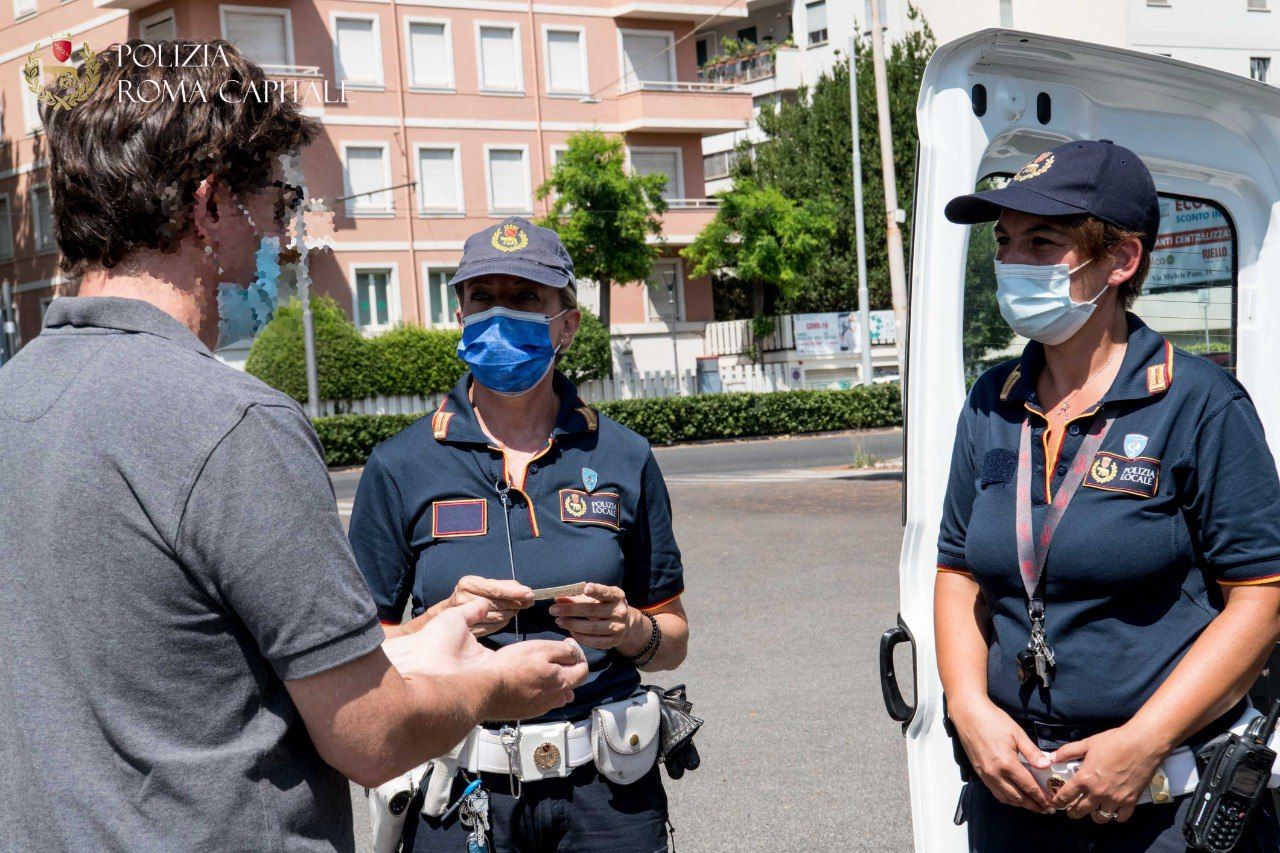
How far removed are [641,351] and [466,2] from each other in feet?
40.9

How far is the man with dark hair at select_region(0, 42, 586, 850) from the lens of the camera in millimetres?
→ 1682

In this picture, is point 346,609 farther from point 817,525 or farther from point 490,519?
point 817,525

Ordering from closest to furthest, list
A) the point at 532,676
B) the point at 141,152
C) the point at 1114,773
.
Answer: the point at 141,152
the point at 532,676
the point at 1114,773

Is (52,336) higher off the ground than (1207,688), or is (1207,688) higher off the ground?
(52,336)

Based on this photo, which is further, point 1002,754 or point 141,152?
point 1002,754

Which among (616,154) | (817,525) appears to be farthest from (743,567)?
(616,154)

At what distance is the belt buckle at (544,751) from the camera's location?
114 inches

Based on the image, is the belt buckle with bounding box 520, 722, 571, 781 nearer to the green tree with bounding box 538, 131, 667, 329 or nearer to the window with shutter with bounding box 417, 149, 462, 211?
the green tree with bounding box 538, 131, 667, 329

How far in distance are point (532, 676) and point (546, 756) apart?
2.66 ft

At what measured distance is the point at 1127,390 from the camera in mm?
2686

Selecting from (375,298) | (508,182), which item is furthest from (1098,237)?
(508,182)

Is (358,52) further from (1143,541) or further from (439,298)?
(1143,541)

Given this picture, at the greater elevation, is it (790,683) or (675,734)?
(675,734)

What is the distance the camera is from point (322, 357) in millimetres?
36875
